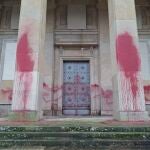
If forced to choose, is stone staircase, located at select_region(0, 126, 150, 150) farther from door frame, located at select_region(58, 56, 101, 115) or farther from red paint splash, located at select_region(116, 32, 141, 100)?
door frame, located at select_region(58, 56, 101, 115)

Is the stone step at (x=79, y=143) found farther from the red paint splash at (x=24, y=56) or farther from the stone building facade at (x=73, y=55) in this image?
the stone building facade at (x=73, y=55)

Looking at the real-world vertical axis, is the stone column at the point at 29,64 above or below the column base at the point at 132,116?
above

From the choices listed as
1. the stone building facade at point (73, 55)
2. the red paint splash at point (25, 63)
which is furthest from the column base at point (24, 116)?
the stone building facade at point (73, 55)

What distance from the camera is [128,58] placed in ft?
28.2

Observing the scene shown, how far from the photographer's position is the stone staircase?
16.5 feet

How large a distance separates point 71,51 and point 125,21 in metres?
5.48

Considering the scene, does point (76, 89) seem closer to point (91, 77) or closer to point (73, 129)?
point (91, 77)

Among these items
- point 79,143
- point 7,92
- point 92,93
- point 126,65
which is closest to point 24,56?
point 126,65

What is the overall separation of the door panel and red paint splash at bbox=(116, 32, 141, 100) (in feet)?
17.1

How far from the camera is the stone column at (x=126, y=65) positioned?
8.10 metres

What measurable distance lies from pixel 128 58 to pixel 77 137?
4.23 metres

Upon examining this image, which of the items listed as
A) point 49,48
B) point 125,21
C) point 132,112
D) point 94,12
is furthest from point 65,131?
point 94,12

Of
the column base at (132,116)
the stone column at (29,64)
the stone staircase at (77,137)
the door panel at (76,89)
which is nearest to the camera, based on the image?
the stone staircase at (77,137)

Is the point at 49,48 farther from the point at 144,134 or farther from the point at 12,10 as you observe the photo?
the point at 144,134
